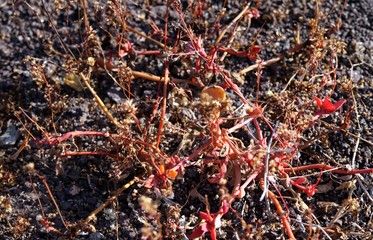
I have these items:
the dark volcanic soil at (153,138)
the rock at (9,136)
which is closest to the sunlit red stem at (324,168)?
the dark volcanic soil at (153,138)

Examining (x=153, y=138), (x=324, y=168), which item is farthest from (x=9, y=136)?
(x=324, y=168)

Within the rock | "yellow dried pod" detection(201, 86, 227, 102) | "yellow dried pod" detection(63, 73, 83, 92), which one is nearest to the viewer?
"yellow dried pod" detection(201, 86, 227, 102)

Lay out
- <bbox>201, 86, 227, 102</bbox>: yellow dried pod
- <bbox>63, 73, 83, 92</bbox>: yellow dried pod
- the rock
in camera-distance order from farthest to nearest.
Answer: <bbox>63, 73, 83, 92</bbox>: yellow dried pod, the rock, <bbox>201, 86, 227, 102</bbox>: yellow dried pod

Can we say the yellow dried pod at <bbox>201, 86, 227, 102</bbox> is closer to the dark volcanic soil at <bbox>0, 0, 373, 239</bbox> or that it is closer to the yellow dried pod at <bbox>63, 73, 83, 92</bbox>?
the dark volcanic soil at <bbox>0, 0, 373, 239</bbox>

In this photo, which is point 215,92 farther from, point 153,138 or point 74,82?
point 74,82

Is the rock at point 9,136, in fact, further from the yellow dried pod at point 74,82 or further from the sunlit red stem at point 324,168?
the sunlit red stem at point 324,168

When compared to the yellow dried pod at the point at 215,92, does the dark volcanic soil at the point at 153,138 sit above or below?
below

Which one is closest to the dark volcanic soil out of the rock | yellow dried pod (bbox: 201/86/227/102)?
the rock

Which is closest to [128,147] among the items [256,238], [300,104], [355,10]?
[256,238]
